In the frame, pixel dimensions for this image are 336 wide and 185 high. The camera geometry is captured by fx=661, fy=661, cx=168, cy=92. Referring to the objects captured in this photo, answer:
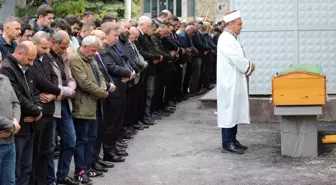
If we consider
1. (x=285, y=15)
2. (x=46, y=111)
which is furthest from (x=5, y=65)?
(x=285, y=15)

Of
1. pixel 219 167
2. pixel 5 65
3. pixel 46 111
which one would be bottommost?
pixel 219 167

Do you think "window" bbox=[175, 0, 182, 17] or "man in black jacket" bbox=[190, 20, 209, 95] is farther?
"window" bbox=[175, 0, 182, 17]

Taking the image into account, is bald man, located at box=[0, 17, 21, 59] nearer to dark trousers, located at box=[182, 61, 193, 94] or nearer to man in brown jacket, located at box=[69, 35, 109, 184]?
man in brown jacket, located at box=[69, 35, 109, 184]

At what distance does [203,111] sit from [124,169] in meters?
5.89

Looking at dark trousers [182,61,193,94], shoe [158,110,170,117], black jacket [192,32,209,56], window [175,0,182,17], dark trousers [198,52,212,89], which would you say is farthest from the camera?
window [175,0,182,17]

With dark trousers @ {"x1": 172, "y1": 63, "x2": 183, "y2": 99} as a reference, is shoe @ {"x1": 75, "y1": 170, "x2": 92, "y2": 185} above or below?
below

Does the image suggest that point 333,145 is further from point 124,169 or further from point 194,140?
point 124,169

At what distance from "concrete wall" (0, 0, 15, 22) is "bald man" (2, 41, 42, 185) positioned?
54.5 ft

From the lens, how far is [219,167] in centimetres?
933

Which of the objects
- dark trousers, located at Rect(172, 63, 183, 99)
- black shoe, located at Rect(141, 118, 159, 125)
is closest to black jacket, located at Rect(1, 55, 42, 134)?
black shoe, located at Rect(141, 118, 159, 125)

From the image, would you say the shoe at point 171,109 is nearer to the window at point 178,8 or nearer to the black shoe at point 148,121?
the black shoe at point 148,121

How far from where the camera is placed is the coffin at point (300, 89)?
9.48 metres

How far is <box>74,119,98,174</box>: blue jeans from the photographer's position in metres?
8.37

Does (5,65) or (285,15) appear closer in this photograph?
(5,65)
